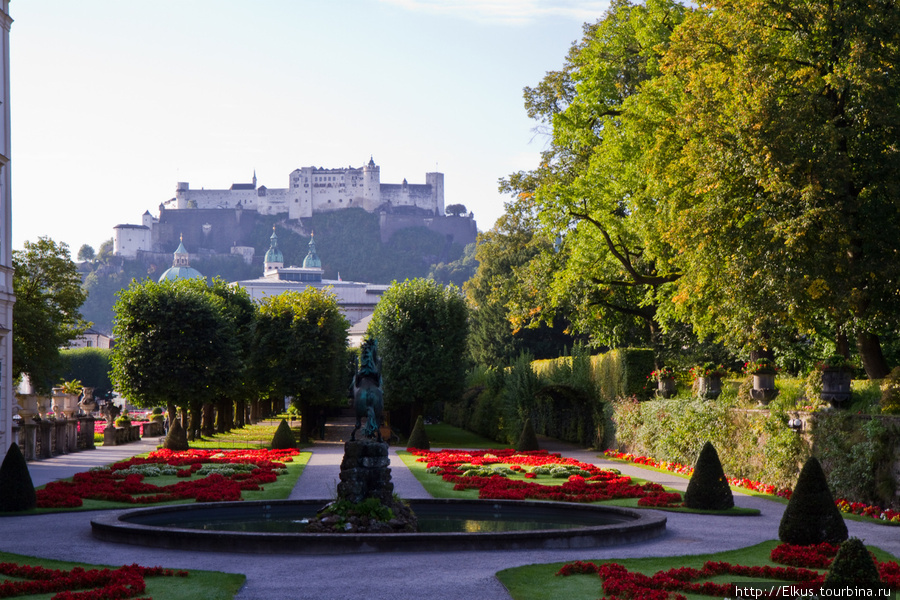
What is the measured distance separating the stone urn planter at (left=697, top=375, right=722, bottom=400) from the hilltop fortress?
14959 centimetres

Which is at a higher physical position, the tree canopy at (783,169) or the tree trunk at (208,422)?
the tree canopy at (783,169)

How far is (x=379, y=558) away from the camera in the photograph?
37.2ft

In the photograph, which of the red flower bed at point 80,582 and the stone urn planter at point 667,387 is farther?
the stone urn planter at point 667,387

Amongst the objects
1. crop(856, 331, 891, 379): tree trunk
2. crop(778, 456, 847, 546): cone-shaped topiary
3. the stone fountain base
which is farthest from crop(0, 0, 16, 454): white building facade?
crop(856, 331, 891, 379): tree trunk

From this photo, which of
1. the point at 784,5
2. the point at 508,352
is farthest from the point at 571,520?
the point at 508,352

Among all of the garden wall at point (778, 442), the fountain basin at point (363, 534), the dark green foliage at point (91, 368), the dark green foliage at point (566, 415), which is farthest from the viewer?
the dark green foliage at point (91, 368)

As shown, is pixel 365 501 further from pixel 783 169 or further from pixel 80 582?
pixel 783 169

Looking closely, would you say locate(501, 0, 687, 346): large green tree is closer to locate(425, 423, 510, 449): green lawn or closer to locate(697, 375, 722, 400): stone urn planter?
locate(697, 375, 722, 400): stone urn planter

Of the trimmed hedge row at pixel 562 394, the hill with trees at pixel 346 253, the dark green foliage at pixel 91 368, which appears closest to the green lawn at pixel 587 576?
the trimmed hedge row at pixel 562 394

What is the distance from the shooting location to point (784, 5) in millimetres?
19438

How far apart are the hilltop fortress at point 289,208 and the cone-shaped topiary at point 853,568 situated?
545 feet

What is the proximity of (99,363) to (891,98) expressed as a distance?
8344 centimetres

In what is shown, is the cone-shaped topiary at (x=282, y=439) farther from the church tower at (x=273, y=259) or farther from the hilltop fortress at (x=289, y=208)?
the hilltop fortress at (x=289, y=208)

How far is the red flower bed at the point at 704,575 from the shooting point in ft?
30.0
